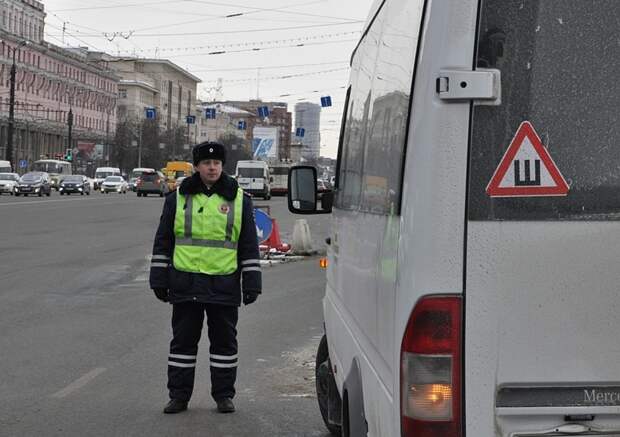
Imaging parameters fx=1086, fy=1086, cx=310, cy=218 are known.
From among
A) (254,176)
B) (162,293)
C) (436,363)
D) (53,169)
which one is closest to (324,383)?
(162,293)

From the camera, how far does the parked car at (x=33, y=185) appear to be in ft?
230

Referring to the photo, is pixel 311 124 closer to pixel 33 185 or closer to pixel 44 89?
pixel 44 89

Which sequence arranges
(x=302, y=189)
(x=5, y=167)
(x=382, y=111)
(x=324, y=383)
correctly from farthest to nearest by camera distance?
(x=5, y=167) → (x=324, y=383) → (x=302, y=189) → (x=382, y=111)

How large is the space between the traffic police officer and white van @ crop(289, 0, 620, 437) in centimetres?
407

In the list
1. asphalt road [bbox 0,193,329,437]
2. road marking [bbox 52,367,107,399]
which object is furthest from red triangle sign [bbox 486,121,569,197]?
road marking [bbox 52,367,107,399]

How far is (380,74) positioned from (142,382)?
4.98 m

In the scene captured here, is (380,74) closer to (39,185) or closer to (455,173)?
(455,173)

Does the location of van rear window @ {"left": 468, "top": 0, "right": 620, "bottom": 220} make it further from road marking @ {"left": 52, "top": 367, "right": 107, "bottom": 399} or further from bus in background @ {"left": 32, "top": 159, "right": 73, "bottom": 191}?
bus in background @ {"left": 32, "top": 159, "right": 73, "bottom": 191}

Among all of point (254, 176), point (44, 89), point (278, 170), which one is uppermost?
point (44, 89)

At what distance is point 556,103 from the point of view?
10.00 ft

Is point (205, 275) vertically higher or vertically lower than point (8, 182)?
higher

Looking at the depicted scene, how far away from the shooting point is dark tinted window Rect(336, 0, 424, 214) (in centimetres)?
334

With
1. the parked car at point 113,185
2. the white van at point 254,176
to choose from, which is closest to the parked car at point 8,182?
the white van at point 254,176

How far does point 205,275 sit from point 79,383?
6.45 feet
